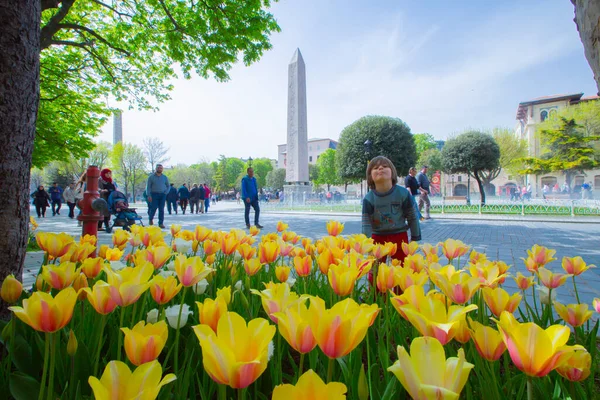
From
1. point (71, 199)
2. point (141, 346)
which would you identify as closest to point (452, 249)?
point (141, 346)

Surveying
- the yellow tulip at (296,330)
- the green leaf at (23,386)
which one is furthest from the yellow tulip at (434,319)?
the green leaf at (23,386)

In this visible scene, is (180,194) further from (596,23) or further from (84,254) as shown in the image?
(596,23)

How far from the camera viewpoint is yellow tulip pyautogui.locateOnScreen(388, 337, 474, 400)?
1.76ft

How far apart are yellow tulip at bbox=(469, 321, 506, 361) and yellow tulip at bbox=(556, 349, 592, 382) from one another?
0.16 meters

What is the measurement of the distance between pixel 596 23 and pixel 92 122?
1038cm

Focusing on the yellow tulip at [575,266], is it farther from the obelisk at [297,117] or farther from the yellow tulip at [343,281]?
the obelisk at [297,117]

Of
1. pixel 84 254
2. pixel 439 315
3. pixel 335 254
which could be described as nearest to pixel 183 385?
pixel 439 315

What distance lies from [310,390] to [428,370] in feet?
0.69

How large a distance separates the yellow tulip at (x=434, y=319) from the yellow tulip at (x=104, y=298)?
804mm

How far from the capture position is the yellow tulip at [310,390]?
520 millimetres

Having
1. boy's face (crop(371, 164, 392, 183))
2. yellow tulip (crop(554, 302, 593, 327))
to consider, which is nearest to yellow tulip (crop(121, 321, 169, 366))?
yellow tulip (crop(554, 302, 593, 327))

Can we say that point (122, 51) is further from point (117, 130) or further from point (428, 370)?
point (117, 130)

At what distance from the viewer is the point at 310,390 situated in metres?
0.53

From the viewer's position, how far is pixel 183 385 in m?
0.88
